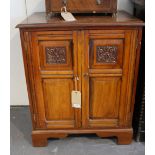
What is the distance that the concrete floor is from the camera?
1540 millimetres

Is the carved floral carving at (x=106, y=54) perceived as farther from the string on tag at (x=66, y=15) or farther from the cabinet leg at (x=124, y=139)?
the cabinet leg at (x=124, y=139)

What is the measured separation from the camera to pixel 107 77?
1377 millimetres

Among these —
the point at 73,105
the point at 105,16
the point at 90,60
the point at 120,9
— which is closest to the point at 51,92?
the point at 73,105

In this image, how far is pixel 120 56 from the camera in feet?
4.35

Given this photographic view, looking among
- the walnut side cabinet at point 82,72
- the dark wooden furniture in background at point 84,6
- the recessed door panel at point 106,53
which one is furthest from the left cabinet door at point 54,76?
the dark wooden furniture in background at point 84,6

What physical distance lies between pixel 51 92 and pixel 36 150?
1.53 ft

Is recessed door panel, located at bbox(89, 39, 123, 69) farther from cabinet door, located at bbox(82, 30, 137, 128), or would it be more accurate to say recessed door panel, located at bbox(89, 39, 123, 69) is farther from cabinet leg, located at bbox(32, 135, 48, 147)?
cabinet leg, located at bbox(32, 135, 48, 147)

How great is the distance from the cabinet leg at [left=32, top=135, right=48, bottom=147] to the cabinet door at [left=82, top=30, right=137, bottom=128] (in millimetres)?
317

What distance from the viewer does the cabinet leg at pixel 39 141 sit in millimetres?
1547

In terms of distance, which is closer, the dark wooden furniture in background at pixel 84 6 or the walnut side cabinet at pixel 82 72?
the walnut side cabinet at pixel 82 72

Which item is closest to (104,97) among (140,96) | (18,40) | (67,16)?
(140,96)

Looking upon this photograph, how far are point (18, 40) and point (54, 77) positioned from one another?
2.02 ft

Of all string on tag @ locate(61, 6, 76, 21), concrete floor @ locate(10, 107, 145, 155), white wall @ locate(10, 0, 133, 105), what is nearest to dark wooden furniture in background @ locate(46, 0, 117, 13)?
string on tag @ locate(61, 6, 76, 21)

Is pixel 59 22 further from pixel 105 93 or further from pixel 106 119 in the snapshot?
pixel 106 119
